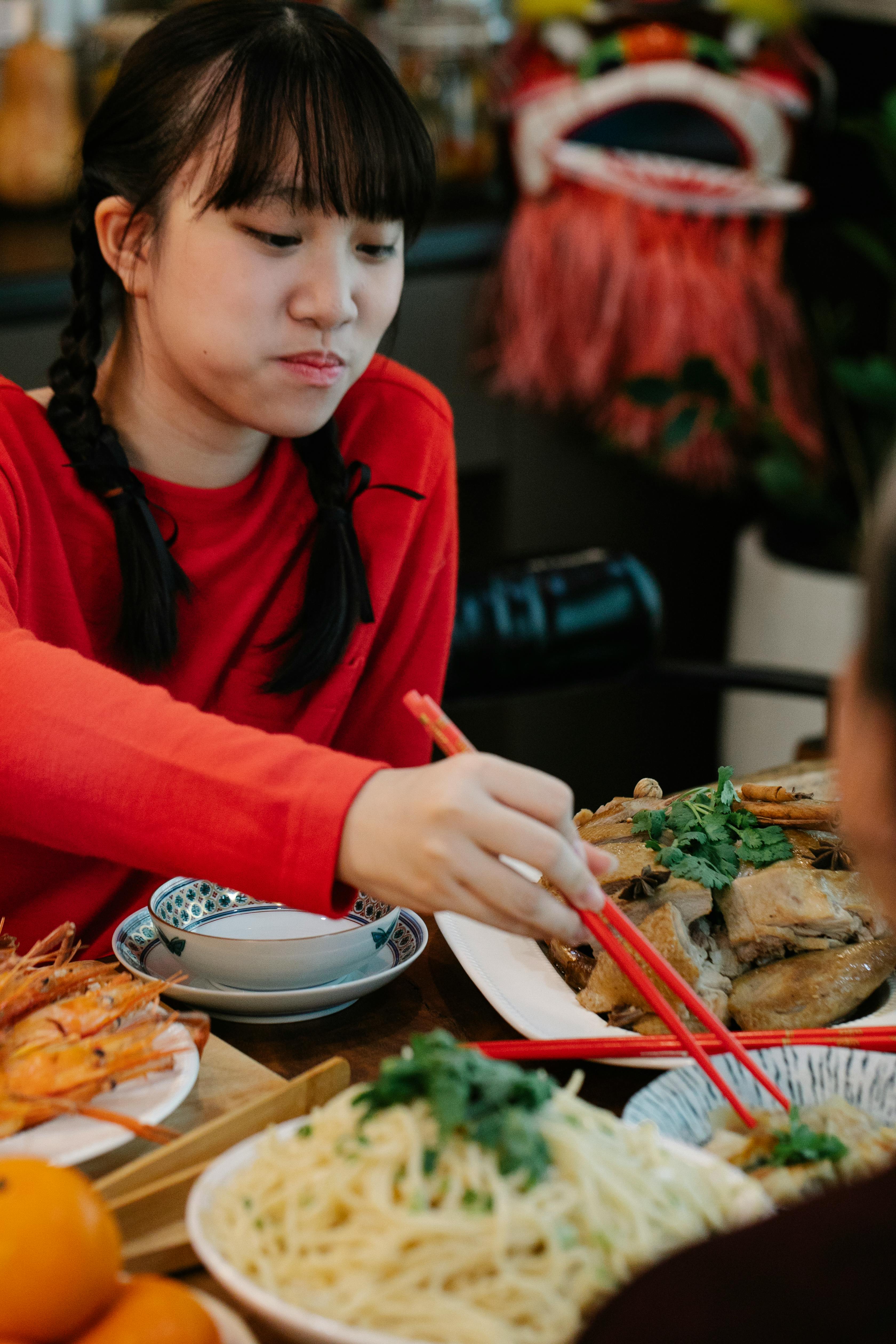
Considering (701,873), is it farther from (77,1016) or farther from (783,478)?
(783,478)

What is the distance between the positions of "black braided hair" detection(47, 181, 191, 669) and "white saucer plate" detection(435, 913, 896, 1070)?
17.4 inches

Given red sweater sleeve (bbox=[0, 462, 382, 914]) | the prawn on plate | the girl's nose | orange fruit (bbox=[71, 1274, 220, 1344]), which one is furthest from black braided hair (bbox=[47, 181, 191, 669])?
orange fruit (bbox=[71, 1274, 220, 1344])

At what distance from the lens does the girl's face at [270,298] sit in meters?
1.24

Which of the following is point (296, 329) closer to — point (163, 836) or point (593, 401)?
point (163, 836)

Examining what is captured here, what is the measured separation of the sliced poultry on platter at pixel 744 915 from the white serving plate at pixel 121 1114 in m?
0.31

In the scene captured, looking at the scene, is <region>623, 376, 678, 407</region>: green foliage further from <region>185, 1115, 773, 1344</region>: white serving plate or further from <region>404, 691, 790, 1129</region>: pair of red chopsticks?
<region>185, 1115, 773, 1344</region>: white serving plate

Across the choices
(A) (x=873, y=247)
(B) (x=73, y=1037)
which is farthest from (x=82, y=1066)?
(A) (x=873, y=247)

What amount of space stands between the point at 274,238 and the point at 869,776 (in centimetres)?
84

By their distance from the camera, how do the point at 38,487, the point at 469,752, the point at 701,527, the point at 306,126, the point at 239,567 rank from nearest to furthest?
the point at 469,752 → the point at 306,126 → the point at 38,487 → the point at 239,567 → the point at 701,527

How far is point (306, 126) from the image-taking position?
124cm

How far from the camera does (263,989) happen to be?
106 centimetres

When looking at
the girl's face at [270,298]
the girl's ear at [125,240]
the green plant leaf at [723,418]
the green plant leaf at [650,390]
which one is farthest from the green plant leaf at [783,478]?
the girl's ear at [125,240]

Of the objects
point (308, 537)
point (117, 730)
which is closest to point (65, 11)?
point (308, 537)

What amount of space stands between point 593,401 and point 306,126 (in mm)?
1911
